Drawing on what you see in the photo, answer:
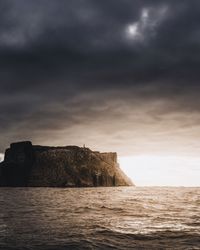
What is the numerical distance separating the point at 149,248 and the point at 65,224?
34.3 feet

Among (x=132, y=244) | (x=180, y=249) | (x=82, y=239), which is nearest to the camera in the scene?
(x=180, y=249)

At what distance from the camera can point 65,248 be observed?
17688mm

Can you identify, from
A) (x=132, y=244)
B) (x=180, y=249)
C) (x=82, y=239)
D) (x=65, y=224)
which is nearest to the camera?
(x=180, y=249)

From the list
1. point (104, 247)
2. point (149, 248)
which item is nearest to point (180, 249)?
point (149, 248)

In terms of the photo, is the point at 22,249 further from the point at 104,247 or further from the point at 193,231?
the point at 193,231

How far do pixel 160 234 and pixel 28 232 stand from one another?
8329 mm

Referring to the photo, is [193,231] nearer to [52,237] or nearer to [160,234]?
[160,234]

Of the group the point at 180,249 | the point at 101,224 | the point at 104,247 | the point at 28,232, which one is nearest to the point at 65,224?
the point at 101,224

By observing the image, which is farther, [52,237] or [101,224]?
[101,224]

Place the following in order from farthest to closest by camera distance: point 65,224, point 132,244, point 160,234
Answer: point 65,224 → point 160,234 → point 132,244

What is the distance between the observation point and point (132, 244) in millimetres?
18656

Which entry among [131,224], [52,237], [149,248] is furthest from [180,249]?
[131,224]

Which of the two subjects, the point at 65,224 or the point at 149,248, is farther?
the point at 65,224

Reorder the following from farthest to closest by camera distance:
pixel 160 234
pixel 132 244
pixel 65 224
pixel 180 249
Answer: pixel 65 224 < pixel 160 234 < pixel 132 244 < pixel 180 249
